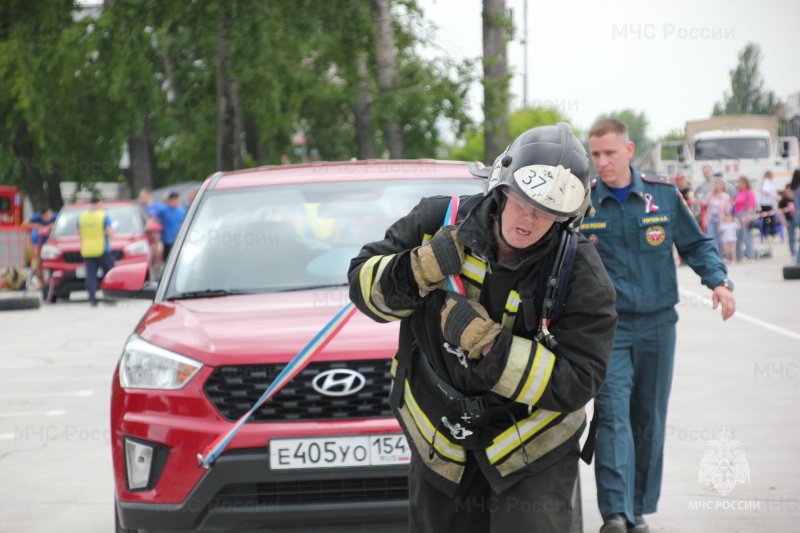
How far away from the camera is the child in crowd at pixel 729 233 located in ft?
72.3

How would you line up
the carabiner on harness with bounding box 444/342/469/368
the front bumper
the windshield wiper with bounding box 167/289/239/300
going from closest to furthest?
the carabiner on harness with bounding box 444/342/469/368 < the front bumper < the windshield wiper with bounding box 167/289/239/300

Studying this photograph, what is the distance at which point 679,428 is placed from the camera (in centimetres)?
692

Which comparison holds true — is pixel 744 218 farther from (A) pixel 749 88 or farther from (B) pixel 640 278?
(A) pixel 749 88

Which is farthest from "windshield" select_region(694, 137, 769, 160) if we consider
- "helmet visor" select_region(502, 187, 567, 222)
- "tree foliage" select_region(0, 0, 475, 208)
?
"helmet visor" select_region(502, 187, 567, 222)

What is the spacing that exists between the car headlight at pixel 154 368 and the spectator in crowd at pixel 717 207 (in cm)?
1923

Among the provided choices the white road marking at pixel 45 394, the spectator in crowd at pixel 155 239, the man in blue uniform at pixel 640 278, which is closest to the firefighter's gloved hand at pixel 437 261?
the man in blue uniform at pixel 640 278

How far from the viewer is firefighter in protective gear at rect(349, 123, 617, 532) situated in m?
2.60

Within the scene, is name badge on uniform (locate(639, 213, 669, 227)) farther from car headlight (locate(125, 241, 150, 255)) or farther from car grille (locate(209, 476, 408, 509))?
car headlight (locate(125, 241, 150, 255))

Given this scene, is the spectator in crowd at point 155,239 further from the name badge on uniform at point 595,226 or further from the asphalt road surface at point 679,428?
the name badge on uniform at point 595,226

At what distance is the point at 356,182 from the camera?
5316 millimetres

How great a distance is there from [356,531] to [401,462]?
12.6 inches

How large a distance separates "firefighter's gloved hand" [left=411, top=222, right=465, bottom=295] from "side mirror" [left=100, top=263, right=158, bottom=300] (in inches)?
104

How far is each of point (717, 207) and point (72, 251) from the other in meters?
13.0

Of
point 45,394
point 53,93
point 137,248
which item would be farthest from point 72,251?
point 53,93
